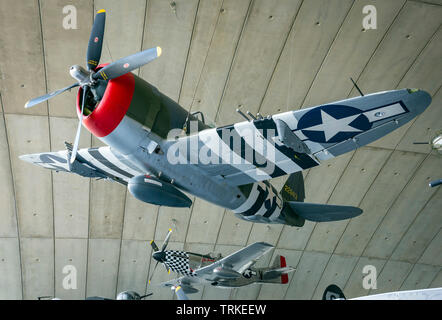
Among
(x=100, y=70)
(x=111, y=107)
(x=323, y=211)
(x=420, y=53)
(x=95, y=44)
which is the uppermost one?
(x=420, y=53)

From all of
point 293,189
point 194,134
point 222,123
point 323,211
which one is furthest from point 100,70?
point 222,123

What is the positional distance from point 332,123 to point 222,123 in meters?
7.23

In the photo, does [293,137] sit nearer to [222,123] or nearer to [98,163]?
[98,163]

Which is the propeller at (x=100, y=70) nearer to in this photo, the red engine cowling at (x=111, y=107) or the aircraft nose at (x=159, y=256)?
the red engine cowling at (x=111, y=107)

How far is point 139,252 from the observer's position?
1816cm

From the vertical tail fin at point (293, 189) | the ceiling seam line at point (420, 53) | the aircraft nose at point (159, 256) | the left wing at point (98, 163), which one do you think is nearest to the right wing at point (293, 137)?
the left wing at point (98, 163)

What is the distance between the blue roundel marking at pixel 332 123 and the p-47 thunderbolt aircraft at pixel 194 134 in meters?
0.02

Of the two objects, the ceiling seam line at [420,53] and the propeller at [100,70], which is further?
the ceiling seam line at [420,53]

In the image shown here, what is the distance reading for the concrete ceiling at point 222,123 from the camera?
1342 centimetres

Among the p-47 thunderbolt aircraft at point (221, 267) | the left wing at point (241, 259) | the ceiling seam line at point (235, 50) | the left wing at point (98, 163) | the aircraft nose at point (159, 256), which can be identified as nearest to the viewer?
the left wing at point (98, 163)

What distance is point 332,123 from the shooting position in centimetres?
902

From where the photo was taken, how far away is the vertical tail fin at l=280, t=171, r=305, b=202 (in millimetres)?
13453

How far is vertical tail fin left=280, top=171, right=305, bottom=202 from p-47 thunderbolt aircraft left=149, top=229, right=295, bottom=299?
1692mm

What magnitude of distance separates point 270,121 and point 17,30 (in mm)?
8325
